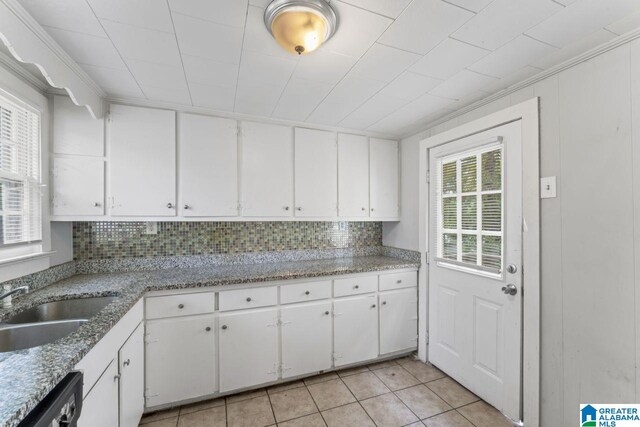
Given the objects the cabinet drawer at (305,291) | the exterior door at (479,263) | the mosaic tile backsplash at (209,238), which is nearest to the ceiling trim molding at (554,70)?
the exterior door at (479,263)

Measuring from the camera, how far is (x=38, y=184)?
1.81m

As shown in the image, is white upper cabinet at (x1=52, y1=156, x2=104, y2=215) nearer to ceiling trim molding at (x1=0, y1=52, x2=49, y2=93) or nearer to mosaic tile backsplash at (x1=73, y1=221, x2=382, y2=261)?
mosaic tile backsplash at (x1=73, y1=221, x2=382, y2=261)

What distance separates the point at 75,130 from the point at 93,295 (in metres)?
1.20

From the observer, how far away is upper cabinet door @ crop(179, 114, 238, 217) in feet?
7.38

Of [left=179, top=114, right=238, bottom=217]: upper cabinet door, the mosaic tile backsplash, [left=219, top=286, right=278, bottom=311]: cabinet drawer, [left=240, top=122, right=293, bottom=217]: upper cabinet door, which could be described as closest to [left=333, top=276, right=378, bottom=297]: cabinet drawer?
[left=219, top=286, right=278, bottom=311]: cabinet drawer

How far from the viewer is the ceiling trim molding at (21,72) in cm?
149

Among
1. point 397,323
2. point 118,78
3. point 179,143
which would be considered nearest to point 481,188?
point 397,323

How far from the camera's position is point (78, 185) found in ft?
6.53

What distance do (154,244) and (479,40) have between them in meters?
2.73

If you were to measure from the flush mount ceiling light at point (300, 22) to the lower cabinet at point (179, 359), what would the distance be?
1861mm

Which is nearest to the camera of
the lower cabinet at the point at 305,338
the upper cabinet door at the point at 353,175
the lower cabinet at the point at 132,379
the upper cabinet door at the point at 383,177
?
the lower cabinet at the point at 132,379

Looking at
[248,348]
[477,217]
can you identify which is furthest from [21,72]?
[477,217]

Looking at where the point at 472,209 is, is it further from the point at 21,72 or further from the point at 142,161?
the point at 21,72

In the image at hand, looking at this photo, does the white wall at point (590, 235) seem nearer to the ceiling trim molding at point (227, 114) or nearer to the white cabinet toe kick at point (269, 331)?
the white cabinet toe kick at point (269, 331)
